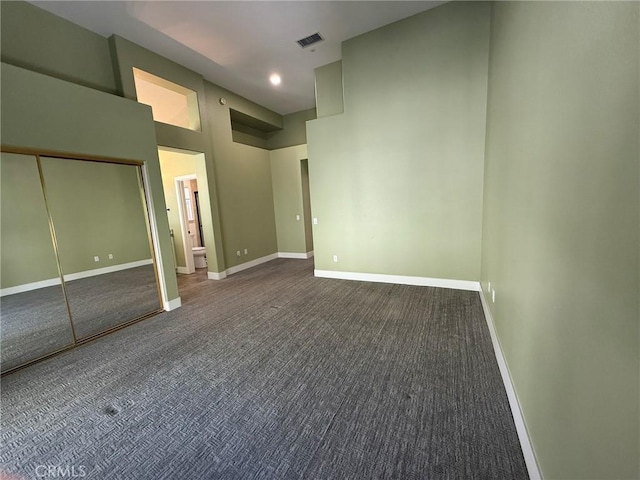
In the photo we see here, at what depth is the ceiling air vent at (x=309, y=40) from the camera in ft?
12.1

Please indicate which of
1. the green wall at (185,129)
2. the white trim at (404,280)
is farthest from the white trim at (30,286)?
the white trim at (404,280)

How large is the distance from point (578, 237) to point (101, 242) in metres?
4.59

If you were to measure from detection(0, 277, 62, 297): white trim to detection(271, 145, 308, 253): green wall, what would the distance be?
14.9 feet

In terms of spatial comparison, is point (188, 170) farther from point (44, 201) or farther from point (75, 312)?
point (75, 312)

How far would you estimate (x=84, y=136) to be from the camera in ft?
9.29

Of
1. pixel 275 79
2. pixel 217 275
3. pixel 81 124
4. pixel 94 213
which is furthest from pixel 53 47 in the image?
pixel 217 275

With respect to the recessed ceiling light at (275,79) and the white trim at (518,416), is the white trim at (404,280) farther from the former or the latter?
the recessed ceiling light at (275,79)

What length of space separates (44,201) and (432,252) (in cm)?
498

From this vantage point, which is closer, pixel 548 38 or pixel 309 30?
pixel 548 38

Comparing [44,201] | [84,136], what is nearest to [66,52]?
[84,136]

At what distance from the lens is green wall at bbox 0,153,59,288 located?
8.34 feet

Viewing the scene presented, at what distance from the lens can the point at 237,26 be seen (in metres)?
3.35

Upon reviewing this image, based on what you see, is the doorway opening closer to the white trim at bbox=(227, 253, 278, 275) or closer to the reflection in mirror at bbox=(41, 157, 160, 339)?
the white trim at bbox=(227, 253, 278, 275)

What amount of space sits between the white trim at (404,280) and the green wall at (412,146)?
0.09 meters
